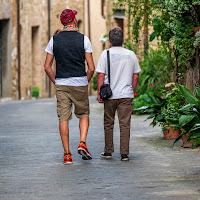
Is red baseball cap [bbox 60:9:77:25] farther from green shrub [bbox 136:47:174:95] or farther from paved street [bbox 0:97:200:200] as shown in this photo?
green shrub [bbox 136:47:174:95]

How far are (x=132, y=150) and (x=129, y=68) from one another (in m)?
1.30

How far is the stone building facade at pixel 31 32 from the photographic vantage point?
28.0m

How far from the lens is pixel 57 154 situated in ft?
23.1

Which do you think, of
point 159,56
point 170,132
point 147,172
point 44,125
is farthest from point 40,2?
point 147,172

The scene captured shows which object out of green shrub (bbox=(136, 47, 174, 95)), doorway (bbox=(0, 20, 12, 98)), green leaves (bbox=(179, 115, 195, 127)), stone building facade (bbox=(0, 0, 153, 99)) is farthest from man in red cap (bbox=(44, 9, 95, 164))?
doorway (bbox=(0, 20, 12, 98))

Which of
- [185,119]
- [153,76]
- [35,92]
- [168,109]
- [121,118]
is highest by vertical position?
[185,119]

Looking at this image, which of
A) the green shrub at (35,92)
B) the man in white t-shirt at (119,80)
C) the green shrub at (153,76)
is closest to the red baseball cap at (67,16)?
the man in white t-shirt at (119,80)

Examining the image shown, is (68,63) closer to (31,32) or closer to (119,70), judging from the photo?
(119,70)

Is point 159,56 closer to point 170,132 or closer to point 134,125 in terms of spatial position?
point 134,125

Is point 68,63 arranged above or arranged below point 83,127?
above

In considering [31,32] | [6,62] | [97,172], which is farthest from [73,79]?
[31,32]

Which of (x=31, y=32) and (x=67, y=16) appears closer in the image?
(x=67, y=16)

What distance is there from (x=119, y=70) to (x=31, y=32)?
1074 inches

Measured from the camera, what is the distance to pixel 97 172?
221 inches
